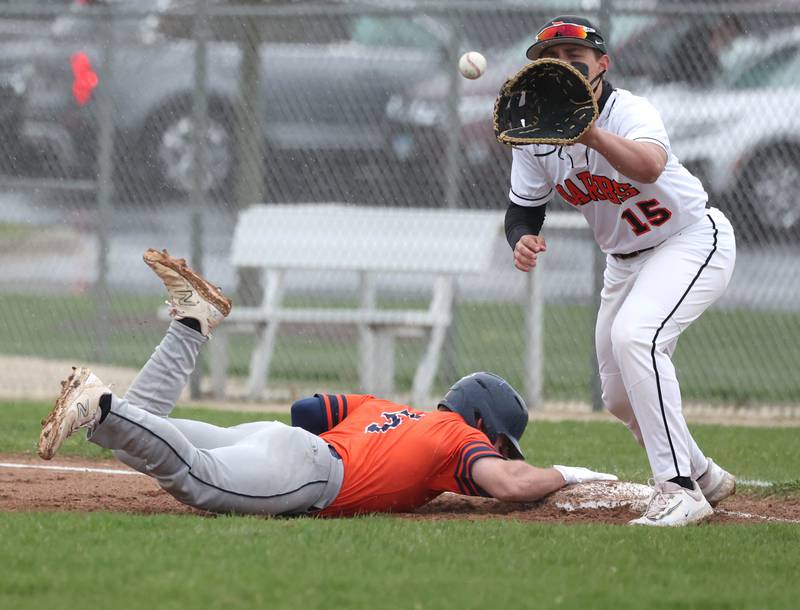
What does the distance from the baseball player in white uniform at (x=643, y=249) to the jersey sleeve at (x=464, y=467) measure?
2.03 ft

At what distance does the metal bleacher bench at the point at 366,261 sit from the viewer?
975cm

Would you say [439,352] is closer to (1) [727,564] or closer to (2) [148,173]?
(2) [148,173]

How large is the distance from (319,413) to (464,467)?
0.75m

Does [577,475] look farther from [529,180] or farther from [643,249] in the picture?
[529,180]

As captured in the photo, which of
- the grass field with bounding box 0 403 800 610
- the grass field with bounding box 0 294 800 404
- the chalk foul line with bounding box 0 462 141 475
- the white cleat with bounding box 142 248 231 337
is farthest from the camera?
the grass field with bounding box 0 294 800 404

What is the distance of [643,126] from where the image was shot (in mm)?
5238

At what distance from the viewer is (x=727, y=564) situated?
4449 mm

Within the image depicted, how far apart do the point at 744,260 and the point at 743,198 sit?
480 mm

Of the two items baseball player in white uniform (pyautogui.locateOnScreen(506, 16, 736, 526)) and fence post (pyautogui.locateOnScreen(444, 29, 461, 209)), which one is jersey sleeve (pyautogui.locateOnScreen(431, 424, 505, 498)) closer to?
baseball player in white uniform (pyautogui.locateOnScreen(506, 16, 736, 526))

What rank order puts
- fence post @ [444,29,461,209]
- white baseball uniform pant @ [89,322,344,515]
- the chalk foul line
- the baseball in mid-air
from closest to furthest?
white baseball uniform pant @ [89,322,344,515], the chalk foul line, the baseball in mid-air, fence post @ [444,29,461,209]

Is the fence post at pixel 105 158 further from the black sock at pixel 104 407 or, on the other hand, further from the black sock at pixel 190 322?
the black sock at pixel 104 407

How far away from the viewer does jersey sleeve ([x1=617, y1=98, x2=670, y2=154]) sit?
204 inches

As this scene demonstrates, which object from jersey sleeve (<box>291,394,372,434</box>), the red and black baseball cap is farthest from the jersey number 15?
jersey sleeve (<box>291,394,372,434</box>)

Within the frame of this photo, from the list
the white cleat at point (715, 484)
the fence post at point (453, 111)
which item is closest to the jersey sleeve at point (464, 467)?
the white cleat at point (715, 484)
